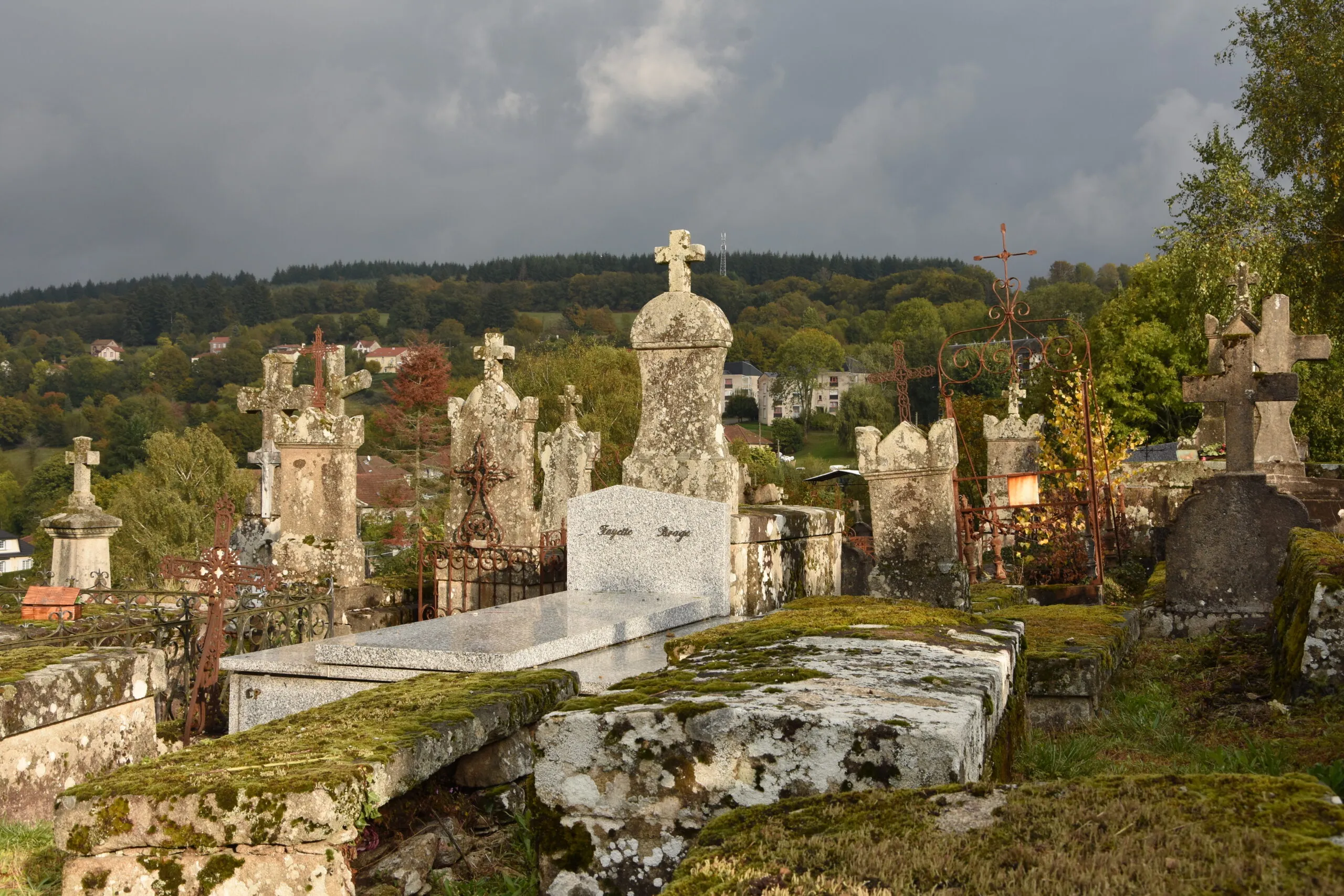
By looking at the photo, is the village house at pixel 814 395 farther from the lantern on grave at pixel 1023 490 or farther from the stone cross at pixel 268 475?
the lantern on grave at pixel 1023 490

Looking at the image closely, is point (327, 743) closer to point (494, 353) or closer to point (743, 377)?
point (494, 353)

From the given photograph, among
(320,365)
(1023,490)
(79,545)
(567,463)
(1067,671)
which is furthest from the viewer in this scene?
(567,463)

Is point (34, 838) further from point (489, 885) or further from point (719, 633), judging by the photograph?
point (719, 633)

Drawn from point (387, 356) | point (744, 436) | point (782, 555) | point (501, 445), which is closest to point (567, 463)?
point (501, 445)

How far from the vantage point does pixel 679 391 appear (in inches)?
324

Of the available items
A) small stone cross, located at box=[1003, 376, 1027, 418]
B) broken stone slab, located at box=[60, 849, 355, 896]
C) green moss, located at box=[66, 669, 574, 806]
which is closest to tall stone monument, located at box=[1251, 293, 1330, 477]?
small stone cross, located at box=[1003, 376, 1027, 418]

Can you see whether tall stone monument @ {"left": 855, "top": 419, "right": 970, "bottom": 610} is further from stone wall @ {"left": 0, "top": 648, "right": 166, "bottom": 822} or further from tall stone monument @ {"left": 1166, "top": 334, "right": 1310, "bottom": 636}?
stone wall @ {"left": 0, "top": 648, "right": 166, "bottom": 822}

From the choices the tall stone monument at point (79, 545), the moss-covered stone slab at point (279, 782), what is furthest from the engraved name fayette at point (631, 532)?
the tall stone monument at point (79, 545)

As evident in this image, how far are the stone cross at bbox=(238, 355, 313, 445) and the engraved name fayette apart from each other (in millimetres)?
9228

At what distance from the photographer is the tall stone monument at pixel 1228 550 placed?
1025cm

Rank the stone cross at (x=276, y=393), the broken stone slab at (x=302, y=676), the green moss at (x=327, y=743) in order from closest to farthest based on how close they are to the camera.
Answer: the green moss at (x=327, y=743)
the broken stone slab at (x=302, y=676)
the stone cross at (x=276, y=393)

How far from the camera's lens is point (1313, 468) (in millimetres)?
17453

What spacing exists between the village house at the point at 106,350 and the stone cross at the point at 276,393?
10394 cm

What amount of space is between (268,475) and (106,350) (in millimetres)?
107963
